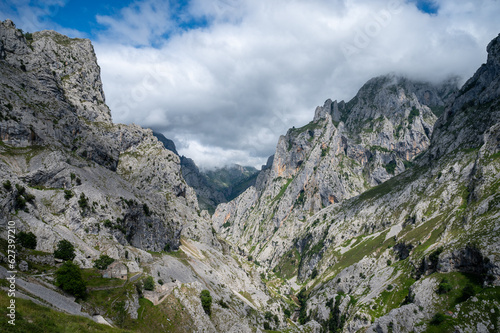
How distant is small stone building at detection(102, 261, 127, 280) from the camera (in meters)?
71.1

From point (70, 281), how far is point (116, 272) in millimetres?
20723

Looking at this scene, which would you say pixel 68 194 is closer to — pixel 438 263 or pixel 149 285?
pixel 149 285

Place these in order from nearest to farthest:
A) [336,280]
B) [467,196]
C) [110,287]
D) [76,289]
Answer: [76,289] < [110,287] < [467,196] < [336,280]

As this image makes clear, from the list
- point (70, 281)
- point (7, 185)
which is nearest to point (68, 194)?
point (7, 185)

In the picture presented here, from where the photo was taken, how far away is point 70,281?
53.3 m

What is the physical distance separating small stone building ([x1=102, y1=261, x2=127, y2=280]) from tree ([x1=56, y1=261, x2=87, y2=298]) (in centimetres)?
1500

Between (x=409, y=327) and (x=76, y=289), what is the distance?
10466 centimetres

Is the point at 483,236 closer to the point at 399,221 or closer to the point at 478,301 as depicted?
the point at 478,301

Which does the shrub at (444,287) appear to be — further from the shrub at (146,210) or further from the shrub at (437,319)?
the shrub at (146,210)

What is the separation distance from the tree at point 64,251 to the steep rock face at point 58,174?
3.31 meters

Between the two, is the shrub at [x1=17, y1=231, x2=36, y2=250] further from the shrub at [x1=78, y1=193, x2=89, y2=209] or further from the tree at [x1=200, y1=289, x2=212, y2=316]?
the tree at [x1=200, y1=289, x2=212, y2=316]

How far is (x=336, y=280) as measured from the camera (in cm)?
19138

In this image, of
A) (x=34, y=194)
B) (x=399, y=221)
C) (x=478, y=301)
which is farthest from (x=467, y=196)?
(x=34, y=194)

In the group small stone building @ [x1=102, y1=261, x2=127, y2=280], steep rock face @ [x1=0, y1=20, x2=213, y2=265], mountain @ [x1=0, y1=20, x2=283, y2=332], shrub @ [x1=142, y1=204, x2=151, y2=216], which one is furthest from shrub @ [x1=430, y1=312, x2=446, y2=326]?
shrub @ [x1=142, y1=204, x2=151, y2=216]
